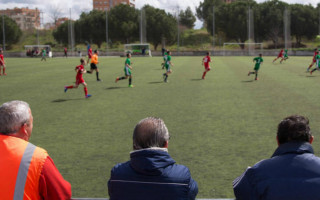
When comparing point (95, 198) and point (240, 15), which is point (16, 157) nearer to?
point (95, 198)

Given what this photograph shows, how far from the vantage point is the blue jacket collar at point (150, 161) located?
2682 mm

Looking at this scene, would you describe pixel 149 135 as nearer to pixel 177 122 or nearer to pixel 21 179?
pixel 21 179

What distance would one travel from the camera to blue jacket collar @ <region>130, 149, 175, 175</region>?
8.80 ft

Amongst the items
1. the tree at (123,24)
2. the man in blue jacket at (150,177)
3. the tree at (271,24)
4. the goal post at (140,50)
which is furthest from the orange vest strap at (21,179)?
the tree at (123,24)

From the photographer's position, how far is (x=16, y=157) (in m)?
2.63

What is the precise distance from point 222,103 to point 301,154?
10.3m

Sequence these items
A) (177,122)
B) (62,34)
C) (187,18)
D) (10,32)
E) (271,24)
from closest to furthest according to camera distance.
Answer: (177,122) → (271,24) → (10,32) → (62,34) → (187,18)

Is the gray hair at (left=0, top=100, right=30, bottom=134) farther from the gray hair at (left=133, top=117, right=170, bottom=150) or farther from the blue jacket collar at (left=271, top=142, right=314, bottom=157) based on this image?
the blue jacket collar at (left=271, top=142, right=314, bottom=157)

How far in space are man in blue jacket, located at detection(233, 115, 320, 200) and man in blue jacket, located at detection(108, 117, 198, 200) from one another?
45 cm

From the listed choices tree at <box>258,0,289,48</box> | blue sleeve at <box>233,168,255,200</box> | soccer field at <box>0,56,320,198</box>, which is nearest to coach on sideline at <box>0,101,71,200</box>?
blue sleeve at <box>233,168,255,200</box>

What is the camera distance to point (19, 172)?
2.60 m

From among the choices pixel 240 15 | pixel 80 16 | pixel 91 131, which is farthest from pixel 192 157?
pixel 80 16

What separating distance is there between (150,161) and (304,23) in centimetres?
8150

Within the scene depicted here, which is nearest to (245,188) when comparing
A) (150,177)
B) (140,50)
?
(150,177)
